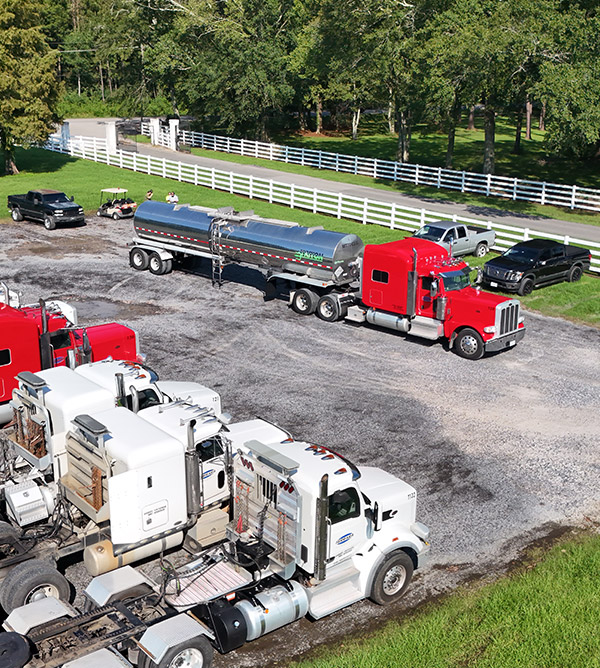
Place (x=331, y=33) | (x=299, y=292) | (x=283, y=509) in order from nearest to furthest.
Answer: (x=283, y=509)
(x=299, y=292)
(x=331, y=33)

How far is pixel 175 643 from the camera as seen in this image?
10500mm

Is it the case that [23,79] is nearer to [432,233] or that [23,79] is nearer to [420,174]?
[420,174]

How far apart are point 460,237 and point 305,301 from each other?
9520 mm

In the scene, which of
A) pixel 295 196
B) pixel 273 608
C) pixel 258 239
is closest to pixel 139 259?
pixel 258 239

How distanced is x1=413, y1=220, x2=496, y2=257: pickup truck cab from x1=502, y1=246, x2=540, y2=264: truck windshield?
9.93 ft

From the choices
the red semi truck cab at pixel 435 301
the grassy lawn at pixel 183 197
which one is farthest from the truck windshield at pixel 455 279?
the grassy lawn at pixel 183 197

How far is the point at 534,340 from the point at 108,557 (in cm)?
1723

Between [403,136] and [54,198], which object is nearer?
[54,198]

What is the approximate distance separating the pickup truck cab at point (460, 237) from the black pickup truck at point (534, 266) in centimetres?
314

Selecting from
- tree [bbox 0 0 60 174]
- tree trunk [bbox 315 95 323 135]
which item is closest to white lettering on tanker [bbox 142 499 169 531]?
tree [bbox 0 0 60 174]

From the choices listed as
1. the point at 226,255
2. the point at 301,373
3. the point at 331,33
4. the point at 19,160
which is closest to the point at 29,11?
the point at 19,160

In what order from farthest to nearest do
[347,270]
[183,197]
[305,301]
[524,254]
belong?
[183,197], [524,254], [305,301], [347,270]

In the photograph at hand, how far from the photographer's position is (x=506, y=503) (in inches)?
639

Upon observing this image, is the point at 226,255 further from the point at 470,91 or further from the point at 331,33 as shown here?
the point at 331,33
